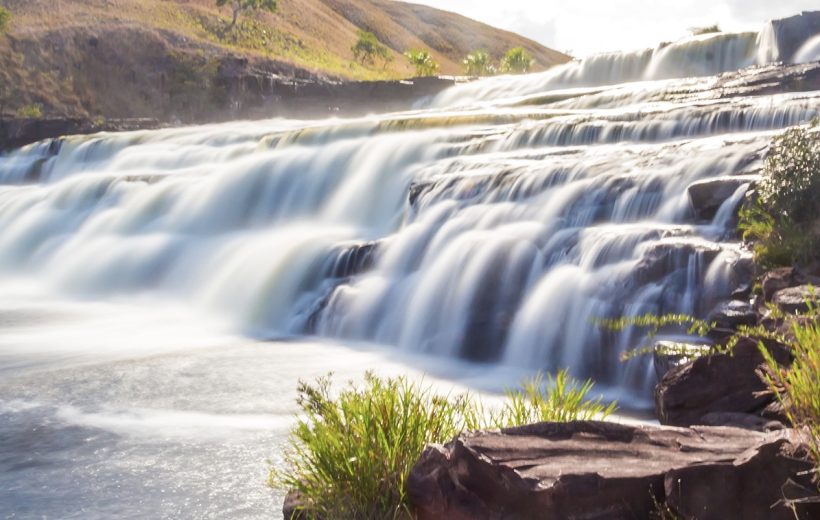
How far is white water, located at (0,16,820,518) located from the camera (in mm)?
9727

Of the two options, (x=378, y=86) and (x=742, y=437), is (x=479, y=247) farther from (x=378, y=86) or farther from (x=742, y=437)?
(x=378, y=86)

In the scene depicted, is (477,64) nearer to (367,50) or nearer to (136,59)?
(367,50)

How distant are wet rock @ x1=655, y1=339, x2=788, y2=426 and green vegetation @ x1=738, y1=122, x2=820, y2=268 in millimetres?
3289

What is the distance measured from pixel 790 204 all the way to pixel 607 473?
7.47 m

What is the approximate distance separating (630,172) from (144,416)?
9286 mm

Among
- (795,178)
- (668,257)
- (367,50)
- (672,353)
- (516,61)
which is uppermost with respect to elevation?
(367,50)

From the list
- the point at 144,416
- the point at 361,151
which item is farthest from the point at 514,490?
the point at 361,151

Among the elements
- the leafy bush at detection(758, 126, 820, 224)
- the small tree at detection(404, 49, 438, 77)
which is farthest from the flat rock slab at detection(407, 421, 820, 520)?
the small tree at detection(404, 49, 438, 77)

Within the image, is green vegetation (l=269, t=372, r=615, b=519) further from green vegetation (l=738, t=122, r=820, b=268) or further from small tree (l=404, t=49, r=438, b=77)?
small tree (l=404, t=49, r=438, b=77)

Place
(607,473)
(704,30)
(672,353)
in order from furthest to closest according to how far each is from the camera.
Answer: (704,30) < (672,353) < (607,473)

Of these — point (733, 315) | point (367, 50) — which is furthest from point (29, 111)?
point (367, 50)

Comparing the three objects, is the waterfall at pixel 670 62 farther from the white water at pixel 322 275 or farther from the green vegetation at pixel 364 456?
the green vegetation at pixel 364 456

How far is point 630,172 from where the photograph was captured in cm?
1574

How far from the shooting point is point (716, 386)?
25.7ft
